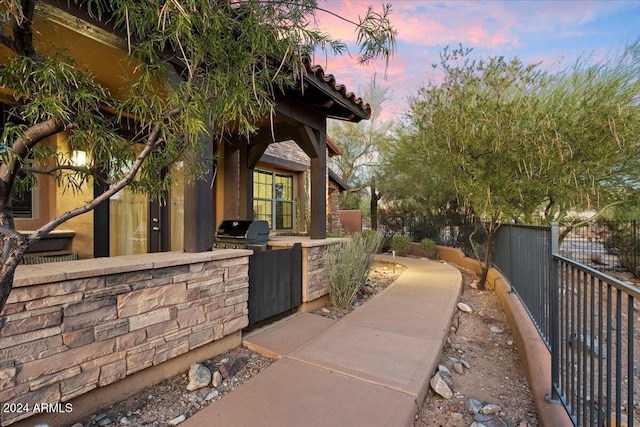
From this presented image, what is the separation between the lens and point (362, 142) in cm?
1767

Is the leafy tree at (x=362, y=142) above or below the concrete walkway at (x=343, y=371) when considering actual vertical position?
above

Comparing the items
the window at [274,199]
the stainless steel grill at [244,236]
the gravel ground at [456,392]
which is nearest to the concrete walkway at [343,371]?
the gravel ground at [456,392]

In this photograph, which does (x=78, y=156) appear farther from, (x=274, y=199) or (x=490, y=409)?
(x=274, y=199)

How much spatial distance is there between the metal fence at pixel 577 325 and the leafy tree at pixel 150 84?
1912mm

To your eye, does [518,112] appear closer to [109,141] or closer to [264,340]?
[264,340]

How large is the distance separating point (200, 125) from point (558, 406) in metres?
2.92

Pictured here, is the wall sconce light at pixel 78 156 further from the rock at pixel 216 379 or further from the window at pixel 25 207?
the rock at pixel 216 379

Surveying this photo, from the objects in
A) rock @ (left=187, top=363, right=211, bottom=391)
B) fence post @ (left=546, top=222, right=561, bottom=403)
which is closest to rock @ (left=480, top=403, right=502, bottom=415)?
fence post @ (left=546, top=222, right=561, bottom=403)

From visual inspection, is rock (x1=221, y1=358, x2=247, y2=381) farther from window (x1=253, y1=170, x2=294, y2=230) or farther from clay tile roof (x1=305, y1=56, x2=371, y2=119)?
window (x1=253, y1=170, x2=294, y2=230)

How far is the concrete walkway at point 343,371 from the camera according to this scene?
6.52ft

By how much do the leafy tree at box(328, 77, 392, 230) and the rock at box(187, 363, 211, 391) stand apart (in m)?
14.6

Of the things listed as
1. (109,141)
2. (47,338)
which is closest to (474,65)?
(109,141)

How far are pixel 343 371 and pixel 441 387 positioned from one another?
0.82 metres

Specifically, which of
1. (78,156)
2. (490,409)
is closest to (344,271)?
(490,409)
